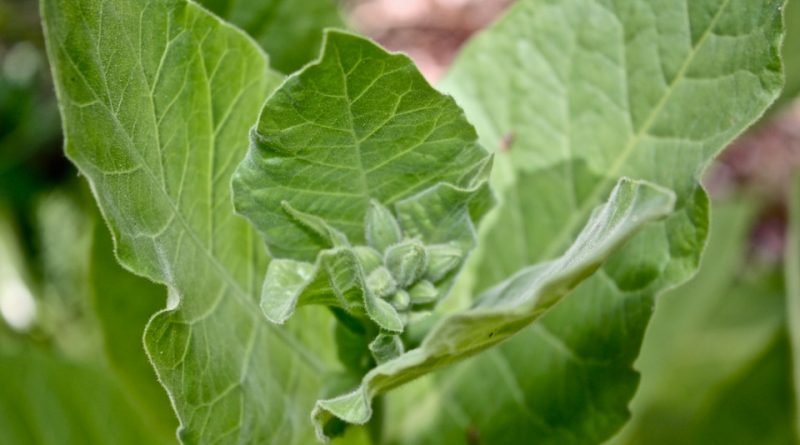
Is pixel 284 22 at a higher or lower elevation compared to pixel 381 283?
higher

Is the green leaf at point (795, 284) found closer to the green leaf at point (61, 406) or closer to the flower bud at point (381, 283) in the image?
the flower bud at point (381, 283)

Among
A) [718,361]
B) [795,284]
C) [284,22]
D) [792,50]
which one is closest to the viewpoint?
[284,22]

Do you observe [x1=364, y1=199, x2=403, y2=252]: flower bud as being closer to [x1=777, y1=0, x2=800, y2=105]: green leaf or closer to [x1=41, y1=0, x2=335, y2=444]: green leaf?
[x1=41, y1=0, x2=335, y2=444]: green leaf

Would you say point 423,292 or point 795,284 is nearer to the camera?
point 423,292

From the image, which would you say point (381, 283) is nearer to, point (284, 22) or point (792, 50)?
point (284, 22)

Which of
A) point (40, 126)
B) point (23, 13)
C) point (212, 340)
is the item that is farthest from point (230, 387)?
point (23, 13)

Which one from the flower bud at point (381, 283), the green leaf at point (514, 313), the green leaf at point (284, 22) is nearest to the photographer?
the green leaf at point (514, 313)

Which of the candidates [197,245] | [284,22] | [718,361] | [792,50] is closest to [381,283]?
[197,245]

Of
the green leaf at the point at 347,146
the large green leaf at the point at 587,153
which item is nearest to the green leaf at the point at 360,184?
the green leaf at the point at 347,146
